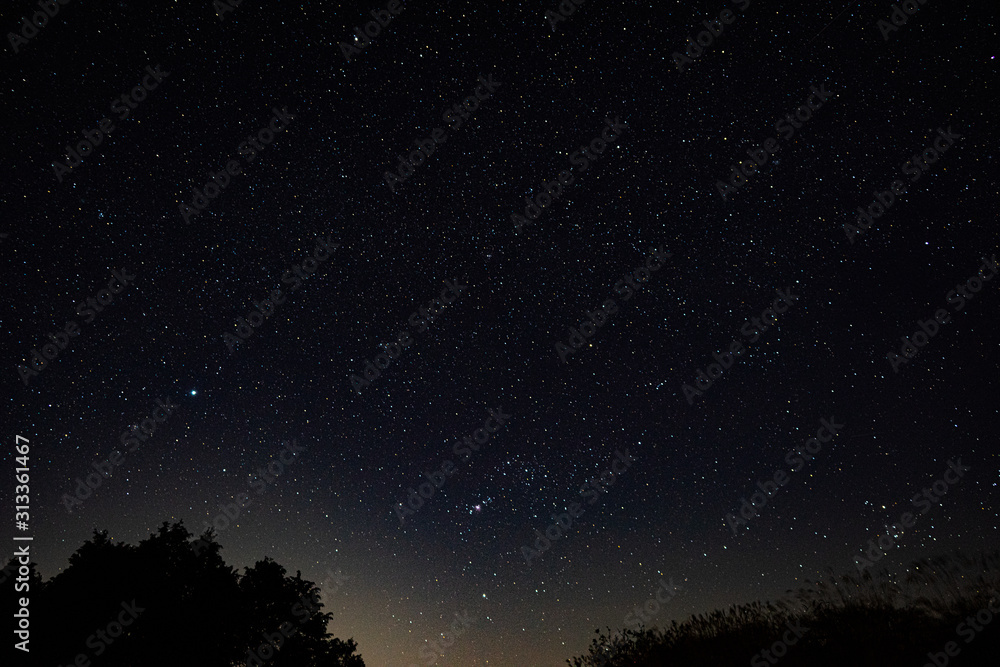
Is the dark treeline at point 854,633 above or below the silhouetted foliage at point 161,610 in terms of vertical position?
below

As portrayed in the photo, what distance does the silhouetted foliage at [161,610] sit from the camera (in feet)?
39.3

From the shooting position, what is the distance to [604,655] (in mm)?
8789

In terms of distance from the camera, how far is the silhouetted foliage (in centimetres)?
1198

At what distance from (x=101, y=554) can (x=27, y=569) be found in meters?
1.90

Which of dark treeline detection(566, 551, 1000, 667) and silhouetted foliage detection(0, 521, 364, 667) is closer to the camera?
dark treeline detection(566, 551, 1000, 667)

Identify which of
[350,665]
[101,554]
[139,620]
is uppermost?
[101,554]

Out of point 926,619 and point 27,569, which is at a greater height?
point 27,569

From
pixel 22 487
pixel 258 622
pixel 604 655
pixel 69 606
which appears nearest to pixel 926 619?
pixel 604 655

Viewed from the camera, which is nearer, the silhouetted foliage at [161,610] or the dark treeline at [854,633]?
the dark treeline at [854,633]

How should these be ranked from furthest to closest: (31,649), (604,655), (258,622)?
1. (258,622)
2. (31,649)
3. (604,655)

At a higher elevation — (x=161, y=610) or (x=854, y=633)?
(x=161, y=610)

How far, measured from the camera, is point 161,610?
1264cm

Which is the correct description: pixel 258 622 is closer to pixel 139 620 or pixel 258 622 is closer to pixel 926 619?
pixel 139 620

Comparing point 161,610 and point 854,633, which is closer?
point 854,633
